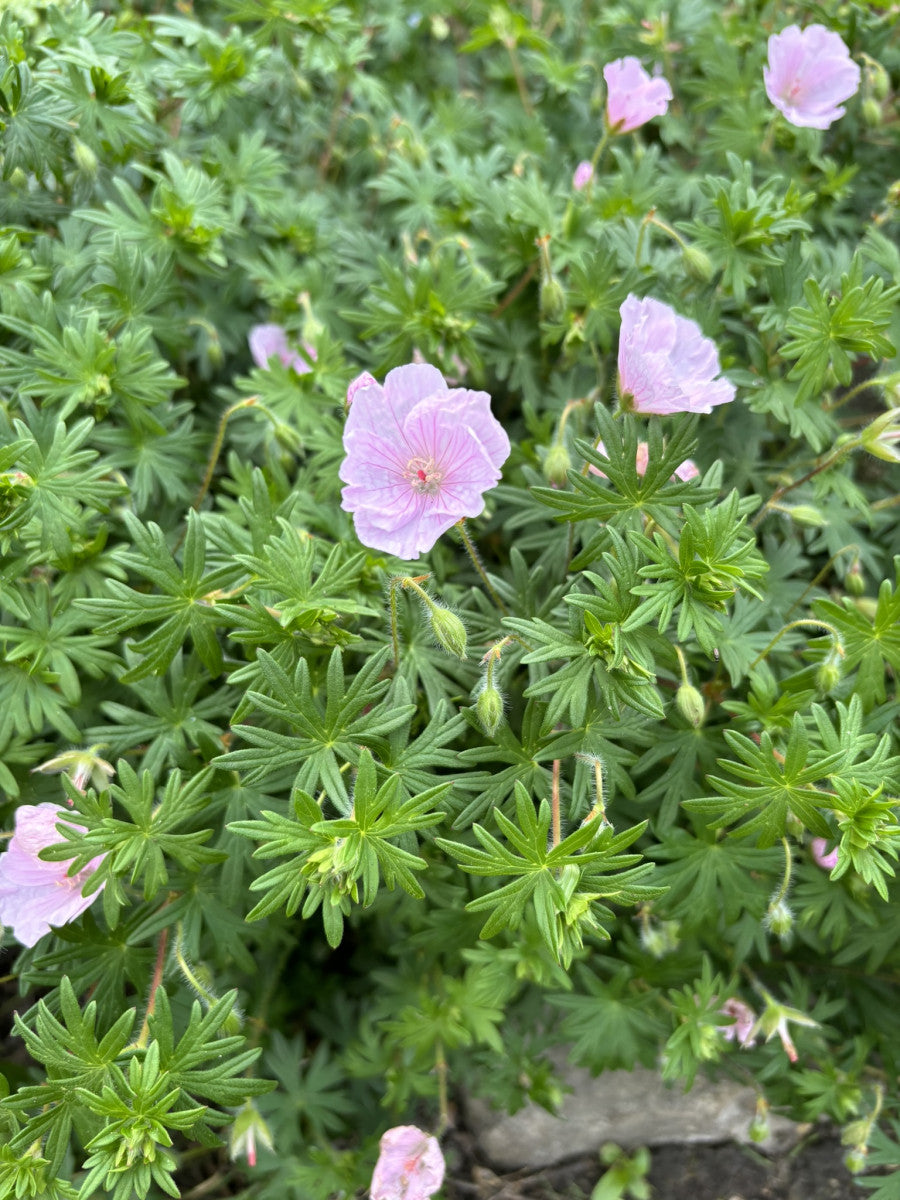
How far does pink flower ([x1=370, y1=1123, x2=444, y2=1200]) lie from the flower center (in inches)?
52.6

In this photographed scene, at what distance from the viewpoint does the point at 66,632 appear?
6.37 ft

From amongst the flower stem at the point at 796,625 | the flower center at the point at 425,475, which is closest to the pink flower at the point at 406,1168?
the flower stem at the point at 796,625

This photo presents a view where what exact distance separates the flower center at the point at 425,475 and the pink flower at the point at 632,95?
1311 millimetres

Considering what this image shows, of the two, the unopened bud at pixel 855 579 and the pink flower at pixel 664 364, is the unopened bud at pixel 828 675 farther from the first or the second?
the pink flower at pixel 664 364

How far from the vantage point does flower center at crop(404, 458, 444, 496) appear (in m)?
1.67

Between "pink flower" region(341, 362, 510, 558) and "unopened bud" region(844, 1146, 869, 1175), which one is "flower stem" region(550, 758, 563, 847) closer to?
"pink flower" region(341, 362, 510, 558)

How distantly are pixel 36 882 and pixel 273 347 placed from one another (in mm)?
1534

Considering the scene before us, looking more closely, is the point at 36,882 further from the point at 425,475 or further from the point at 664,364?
the point at 664,364

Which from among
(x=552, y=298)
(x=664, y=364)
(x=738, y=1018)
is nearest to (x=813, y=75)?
(x=552, y=298)

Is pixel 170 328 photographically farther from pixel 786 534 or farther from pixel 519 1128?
pixel 519 1128

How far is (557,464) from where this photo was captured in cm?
194

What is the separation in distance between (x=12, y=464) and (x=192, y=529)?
0.37 metres

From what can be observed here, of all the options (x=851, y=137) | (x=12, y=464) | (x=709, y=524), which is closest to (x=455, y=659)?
(x=709, y=524)

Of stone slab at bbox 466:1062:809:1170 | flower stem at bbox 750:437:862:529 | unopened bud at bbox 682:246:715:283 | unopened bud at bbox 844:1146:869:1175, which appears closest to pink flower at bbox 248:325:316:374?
unopened bud at bbox 682:246:715:283
